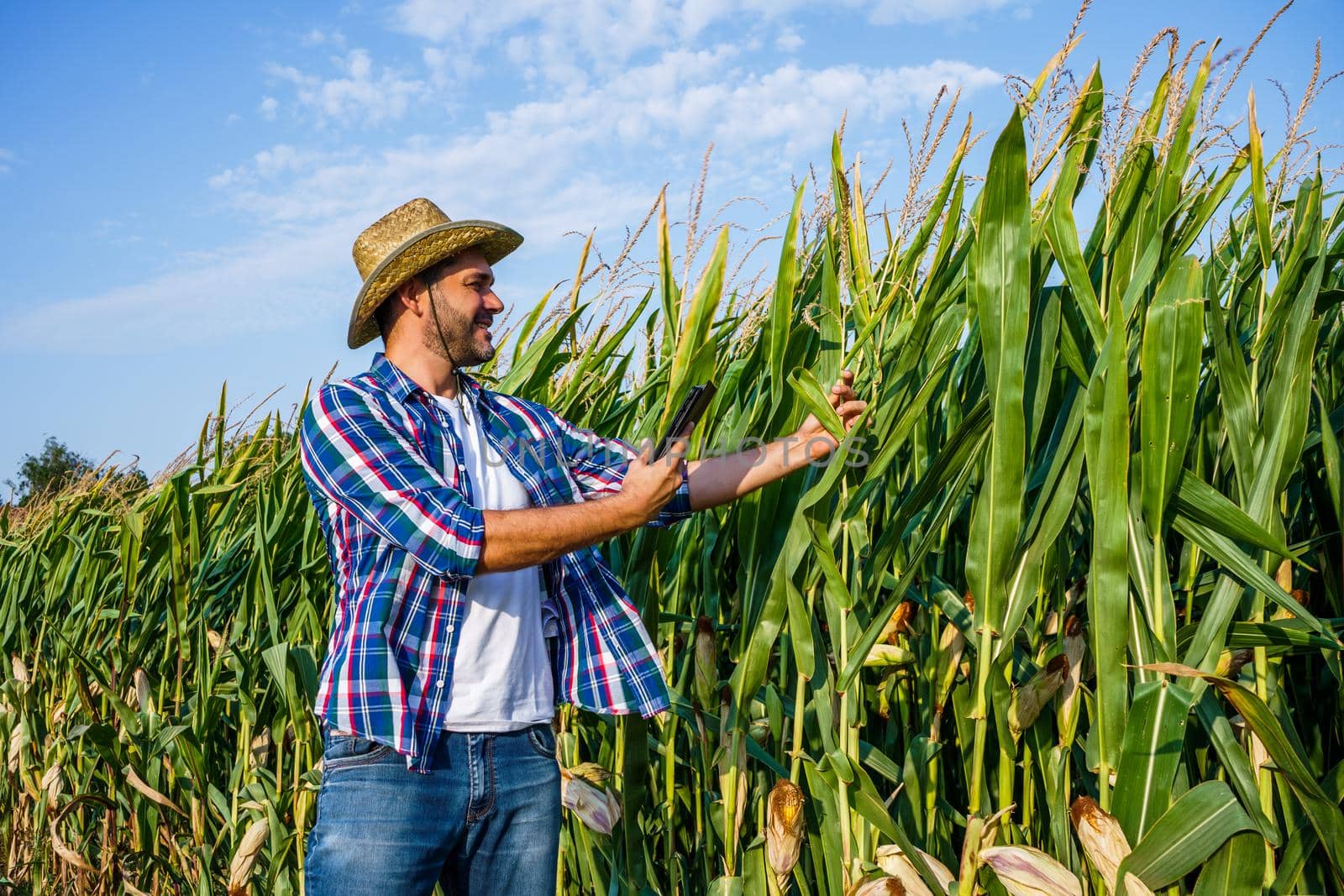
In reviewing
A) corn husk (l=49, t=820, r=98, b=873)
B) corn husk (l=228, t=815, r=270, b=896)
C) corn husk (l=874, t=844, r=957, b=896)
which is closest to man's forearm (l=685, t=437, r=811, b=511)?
corn husk (l=874, t=844, r=957, b=896)

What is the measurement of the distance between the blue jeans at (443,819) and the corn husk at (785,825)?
0.46 m

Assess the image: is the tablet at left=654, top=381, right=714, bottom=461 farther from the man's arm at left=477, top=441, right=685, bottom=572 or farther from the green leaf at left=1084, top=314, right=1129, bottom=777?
the green leaf at left=1084, top=314, right=1129, bottom=777

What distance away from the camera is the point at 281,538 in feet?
9.46

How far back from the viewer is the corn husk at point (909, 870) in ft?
4.90

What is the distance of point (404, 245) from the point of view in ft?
6.57

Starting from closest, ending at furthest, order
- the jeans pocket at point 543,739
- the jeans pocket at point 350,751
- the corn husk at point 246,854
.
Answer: the jeans pocket at point 350,751
the jeans pocket at point 543,739
the corn husk at point 246,854

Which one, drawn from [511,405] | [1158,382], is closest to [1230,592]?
[1158,382]

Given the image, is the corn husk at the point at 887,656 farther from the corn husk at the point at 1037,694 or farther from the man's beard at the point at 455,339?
the man's beard at the point at 455,339

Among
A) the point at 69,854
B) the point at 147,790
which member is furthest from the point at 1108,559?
the point at 69,854

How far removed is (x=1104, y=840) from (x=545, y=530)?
36.1 inches

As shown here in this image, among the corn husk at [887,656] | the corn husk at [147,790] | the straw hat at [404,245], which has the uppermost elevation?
the straw hat at [404,245]

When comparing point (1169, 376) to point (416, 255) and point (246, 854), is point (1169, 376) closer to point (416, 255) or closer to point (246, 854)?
point (416, 255)

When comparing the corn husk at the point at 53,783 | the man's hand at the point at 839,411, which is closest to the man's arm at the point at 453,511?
the man's hand at the point at 839,411

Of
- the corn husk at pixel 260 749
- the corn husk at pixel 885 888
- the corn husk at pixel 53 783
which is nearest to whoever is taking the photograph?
the corn husk at pixel 885 888
